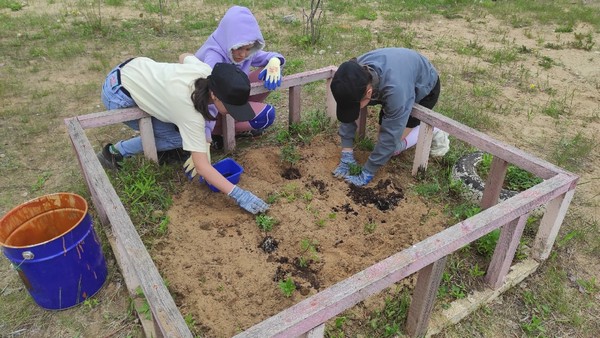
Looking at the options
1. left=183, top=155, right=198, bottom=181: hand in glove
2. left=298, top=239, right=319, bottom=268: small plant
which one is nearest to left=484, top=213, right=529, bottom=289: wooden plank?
left=298, top=239, right=319, bottom=268: small plant

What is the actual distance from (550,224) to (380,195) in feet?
3.53

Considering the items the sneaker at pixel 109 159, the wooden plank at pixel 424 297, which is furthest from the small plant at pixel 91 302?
the wooden plank at pixel 424 297

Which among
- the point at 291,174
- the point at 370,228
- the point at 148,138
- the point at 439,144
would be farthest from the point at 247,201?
the point at 439,144

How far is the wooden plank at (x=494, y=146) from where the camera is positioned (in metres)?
2.43

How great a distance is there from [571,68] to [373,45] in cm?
273

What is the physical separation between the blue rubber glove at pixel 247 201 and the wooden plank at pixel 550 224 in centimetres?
169

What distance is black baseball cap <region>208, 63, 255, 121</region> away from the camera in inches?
94.3

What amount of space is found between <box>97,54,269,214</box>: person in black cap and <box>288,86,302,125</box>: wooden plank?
94 centimetres

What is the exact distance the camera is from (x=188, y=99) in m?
2.67

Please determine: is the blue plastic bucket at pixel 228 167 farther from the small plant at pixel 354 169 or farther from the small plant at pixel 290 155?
the small plant at pixel 354 169

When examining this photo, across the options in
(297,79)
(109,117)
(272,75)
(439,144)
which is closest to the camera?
(109,117)

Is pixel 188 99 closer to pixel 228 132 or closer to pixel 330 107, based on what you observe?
pixel 228 132

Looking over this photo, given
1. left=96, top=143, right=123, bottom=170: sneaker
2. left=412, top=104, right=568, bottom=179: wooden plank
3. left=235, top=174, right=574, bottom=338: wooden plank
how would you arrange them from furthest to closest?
left=96, top=143, right=123, bottom=170: sneaker
left=412, top=104, right=568, bottom=179: wooden plank
left=235, top=174, right=574, bottom=338: wooden plank

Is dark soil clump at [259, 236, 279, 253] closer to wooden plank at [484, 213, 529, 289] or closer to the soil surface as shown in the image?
the soil surface
